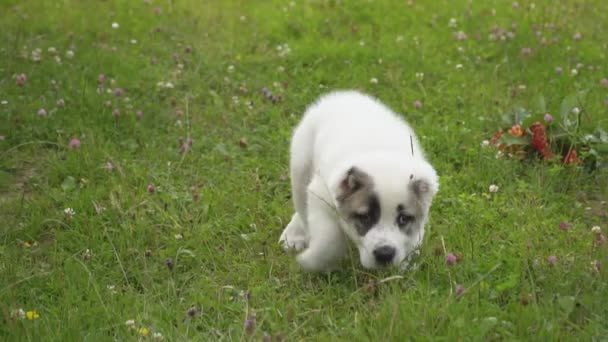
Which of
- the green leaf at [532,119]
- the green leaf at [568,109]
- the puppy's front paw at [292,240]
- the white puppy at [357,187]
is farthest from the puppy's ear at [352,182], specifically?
the green leaf at [568,109]

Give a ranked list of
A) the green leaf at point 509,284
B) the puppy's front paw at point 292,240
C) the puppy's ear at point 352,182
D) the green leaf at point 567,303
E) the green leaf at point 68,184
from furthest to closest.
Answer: the green leaf at point 68,184 < the puppy's front paw at point 292,240 < the puppy's ear at point 352,182 < the green leaf at point 509,284 < the green leaf at point 567,303

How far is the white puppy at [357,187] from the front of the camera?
13.7ft

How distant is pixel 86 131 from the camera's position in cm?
648

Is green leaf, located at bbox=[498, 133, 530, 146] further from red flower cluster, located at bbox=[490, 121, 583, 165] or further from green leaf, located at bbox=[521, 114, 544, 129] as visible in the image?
green leaf, located at bbox=[521, 114, 544, 129]

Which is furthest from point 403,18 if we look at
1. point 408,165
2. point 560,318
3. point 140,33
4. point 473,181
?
point 560,318

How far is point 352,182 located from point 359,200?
0.10 meters

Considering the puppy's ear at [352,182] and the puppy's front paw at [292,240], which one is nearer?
the puppy's ear at [352,182]

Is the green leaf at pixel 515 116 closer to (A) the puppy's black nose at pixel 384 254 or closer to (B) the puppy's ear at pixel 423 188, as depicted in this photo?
(B) the puppy's ear at pixel 423 188

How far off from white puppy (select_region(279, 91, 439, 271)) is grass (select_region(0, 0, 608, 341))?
17 centimetres

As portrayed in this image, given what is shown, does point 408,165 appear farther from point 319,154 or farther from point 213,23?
point 213,23

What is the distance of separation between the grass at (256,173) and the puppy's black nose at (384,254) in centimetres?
13

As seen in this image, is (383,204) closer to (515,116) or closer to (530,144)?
(530,144)

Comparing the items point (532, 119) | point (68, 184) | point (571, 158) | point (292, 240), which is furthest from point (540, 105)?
point (68, 184)

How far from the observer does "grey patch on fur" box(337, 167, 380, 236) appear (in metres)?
4.15
